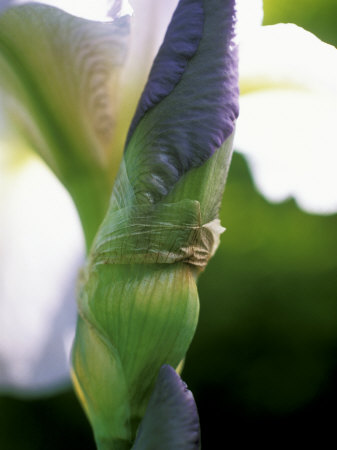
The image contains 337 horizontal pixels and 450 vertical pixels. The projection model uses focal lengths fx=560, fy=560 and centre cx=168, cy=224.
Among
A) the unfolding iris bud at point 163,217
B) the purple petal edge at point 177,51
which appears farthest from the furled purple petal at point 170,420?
the purple petal edge at point 177,51

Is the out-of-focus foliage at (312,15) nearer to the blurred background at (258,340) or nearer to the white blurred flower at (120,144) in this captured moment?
the blurred background at (258,340)

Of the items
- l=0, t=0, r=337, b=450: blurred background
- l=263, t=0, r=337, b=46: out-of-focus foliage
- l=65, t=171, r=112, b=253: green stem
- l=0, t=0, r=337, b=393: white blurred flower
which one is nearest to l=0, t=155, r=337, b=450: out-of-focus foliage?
l=0, t=0, r=337, b=450: blurred background

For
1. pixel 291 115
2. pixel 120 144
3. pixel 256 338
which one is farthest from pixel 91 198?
pixel 256 338

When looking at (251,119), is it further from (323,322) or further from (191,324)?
(323,322)

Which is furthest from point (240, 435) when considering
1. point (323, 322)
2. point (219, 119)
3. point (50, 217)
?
point (219, 119)

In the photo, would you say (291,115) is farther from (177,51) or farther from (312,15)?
(312,15)

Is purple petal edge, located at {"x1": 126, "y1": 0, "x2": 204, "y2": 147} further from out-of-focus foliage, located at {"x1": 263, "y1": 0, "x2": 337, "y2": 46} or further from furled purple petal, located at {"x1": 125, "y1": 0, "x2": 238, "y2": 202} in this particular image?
out-of-focus foliage, located at {"x1": 263, "y1": 0, "x2": 337, "y2": 46}
